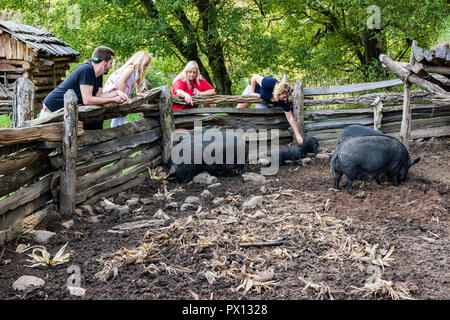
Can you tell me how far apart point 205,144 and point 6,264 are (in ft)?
12.8

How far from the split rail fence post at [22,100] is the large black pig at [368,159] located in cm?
495

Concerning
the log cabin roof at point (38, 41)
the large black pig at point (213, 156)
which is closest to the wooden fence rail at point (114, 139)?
the large black pig at point (213, 156)

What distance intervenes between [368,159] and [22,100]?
5.46 metres

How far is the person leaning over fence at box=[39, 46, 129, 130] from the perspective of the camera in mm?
5570

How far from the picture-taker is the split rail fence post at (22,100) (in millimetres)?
7090

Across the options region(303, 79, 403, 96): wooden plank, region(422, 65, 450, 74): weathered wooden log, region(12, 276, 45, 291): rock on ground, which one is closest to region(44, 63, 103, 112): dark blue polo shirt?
region(12, 276, 45, 291): rock on ground

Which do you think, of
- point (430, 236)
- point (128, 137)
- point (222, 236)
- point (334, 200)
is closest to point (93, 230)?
point (222, 236)

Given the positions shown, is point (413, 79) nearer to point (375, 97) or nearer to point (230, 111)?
point (375, 97)

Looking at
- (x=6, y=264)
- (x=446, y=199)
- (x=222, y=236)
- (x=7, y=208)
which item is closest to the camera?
(x=6, y=264)

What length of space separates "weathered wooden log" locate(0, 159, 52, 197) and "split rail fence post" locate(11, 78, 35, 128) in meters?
2.43

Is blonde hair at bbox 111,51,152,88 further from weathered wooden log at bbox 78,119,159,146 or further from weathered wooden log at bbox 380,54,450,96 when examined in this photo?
weathered wooden log at bbox 380,54,450,96

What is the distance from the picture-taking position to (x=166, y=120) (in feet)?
24.9
